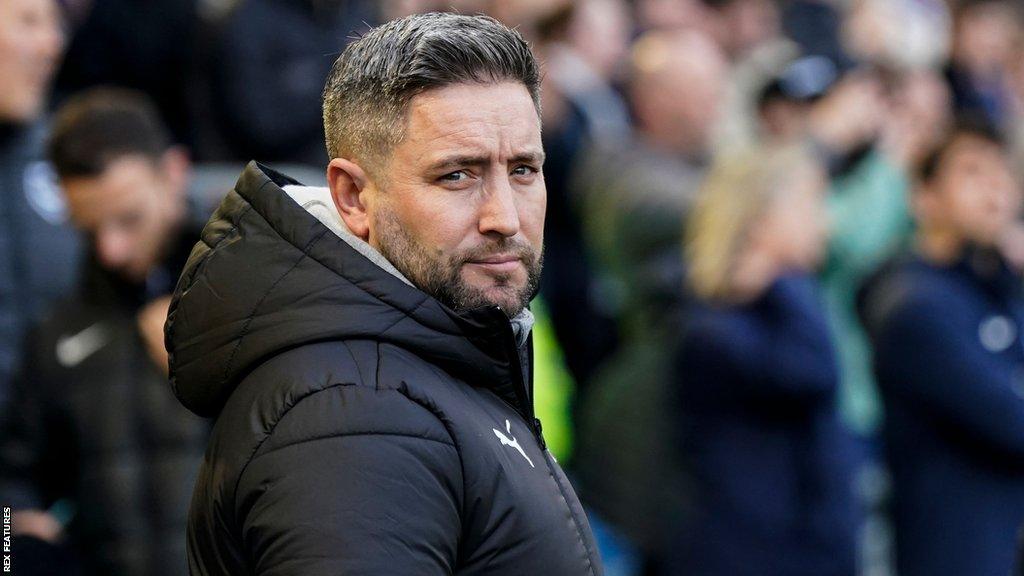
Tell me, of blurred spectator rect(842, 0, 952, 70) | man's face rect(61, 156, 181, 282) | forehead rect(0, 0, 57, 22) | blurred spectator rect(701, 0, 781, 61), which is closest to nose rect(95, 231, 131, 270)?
man's face rect(61, 156, 181, 282)

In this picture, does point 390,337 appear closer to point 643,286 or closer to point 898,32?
point 643,286

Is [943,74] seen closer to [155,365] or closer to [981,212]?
[981,212]

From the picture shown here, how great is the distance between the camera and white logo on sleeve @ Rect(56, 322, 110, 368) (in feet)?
14.2

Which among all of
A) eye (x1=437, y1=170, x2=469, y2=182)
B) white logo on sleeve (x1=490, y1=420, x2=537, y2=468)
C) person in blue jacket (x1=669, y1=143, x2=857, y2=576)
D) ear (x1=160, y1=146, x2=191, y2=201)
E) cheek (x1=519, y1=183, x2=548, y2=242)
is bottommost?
person in blue jacket (x1=669, y1=143, x2=857, y2=576)

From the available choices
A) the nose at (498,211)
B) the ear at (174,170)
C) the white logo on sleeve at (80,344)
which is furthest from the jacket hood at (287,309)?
the ear at (174,170)

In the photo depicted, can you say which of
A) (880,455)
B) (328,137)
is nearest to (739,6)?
(880,455)

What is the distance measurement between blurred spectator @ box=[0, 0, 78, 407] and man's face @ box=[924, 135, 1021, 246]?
3.15m

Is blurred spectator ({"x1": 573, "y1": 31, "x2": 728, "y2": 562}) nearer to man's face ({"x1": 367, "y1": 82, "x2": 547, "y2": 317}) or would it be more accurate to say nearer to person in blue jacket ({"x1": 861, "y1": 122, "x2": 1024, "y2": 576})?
person in blue jacket ({"x1": 861, "y1": 122, "x2": 1024, "y2": 576})

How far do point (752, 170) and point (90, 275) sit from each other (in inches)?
101

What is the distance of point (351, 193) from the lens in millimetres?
2414

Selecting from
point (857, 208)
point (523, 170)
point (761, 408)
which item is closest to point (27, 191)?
point (761, 408)

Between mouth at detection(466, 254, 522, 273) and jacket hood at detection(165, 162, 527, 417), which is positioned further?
mouth at detection(466, 254, 522, 273)

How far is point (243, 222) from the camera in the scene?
233cm

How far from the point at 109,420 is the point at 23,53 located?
141 cm
